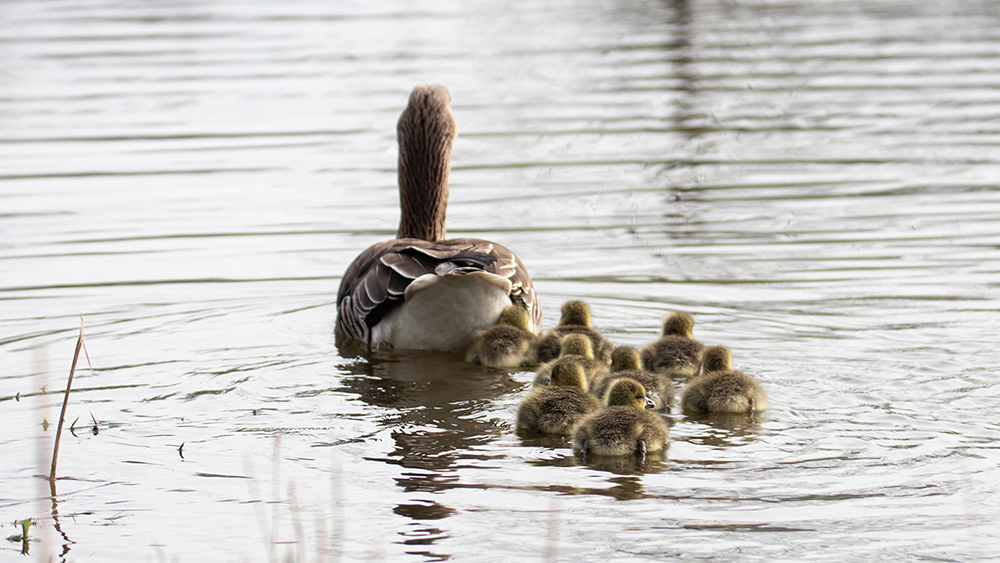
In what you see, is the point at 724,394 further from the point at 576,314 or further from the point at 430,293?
the point at 430,293

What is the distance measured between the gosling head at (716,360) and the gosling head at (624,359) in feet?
1.42

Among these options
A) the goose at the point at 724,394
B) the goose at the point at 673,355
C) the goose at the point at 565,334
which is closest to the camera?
the goose at the point at 724,394

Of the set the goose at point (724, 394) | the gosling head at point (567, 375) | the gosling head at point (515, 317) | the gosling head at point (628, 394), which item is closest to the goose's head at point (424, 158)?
the gosling head at point (515, 317)

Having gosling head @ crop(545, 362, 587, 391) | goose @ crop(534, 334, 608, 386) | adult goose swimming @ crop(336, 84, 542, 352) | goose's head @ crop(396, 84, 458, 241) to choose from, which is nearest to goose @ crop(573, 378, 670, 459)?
gosling head @ crop(545, 362, 587, 391)

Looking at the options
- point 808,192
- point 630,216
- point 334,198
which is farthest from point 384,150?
point 808,192

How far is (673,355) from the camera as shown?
8125mm

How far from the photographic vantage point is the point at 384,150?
15906mm

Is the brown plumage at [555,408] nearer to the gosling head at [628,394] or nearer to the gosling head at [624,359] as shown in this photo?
the gosling head at [628,394]

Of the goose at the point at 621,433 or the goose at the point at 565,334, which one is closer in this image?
the goose at the point at 621,433

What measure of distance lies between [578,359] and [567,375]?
536 mm

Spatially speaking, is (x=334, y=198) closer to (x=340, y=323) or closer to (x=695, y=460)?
(x=340, y=323)

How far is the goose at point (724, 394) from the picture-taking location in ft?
22.7

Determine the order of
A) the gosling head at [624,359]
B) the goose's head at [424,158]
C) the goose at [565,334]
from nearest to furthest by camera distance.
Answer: the gosling head at [624,359] < the goose at [565,334] < the goose's head at [424,158]

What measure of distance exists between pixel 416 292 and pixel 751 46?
16123mm
